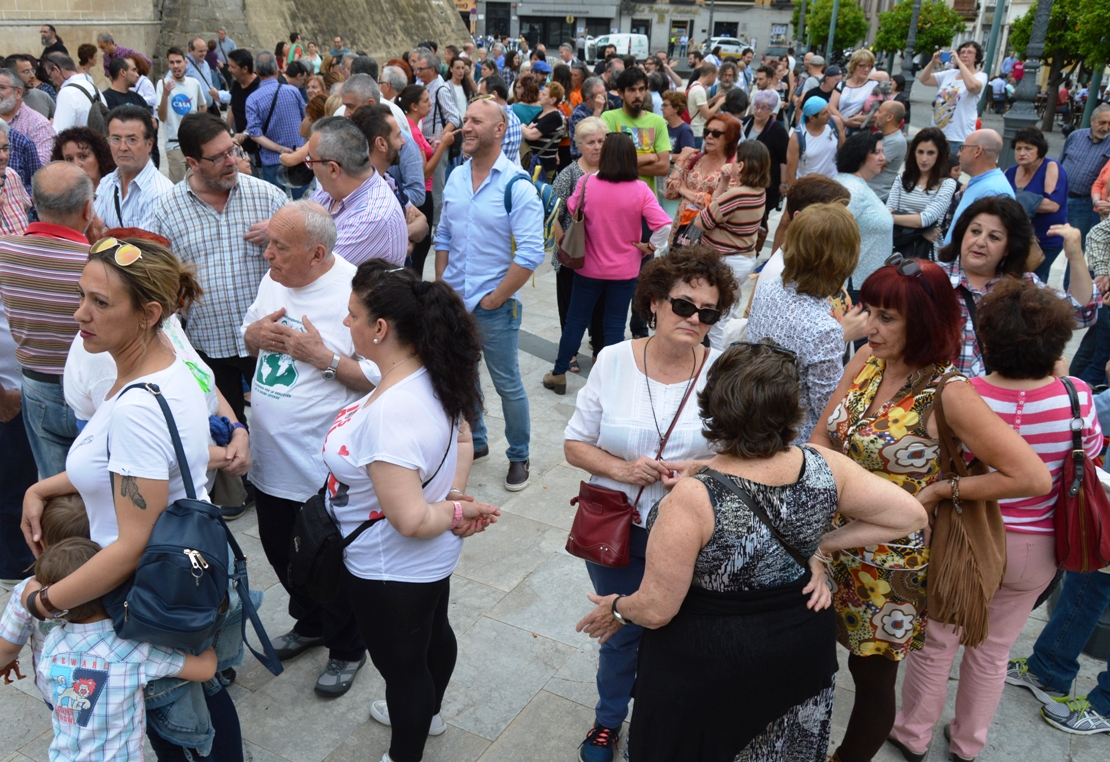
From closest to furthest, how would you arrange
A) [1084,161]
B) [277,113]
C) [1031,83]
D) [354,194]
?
1. [354,194]
2. [1084,161]
3. [277,113]
4. [1031,83]

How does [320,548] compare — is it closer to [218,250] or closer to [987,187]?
[218,250]

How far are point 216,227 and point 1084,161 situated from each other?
8.42 m

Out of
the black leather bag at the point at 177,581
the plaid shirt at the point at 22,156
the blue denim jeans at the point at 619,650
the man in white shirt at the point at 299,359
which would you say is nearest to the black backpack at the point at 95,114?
the plaid shirt at the point at 22,156

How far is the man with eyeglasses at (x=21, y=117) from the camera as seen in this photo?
6.30 meters

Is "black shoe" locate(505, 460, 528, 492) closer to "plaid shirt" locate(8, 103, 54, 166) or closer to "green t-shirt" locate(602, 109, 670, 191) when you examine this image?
"green t-shirt" locate(602, 109, 670, 191)

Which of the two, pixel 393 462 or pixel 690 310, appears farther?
pixel 690 310

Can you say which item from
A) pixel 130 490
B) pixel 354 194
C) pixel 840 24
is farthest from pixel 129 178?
pixel 840 24

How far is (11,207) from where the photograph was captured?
4.24 meters

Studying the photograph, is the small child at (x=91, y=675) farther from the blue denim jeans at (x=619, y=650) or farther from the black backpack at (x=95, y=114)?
the black backpack at (x=95, y=114)

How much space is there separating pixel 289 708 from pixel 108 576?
1.35m

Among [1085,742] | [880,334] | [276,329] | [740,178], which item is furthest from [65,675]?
[740,178]

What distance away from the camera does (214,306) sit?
3.88 m

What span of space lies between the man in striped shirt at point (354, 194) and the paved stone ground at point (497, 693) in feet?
5.34

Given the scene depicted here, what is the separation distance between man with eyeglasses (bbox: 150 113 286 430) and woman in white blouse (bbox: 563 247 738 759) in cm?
196
